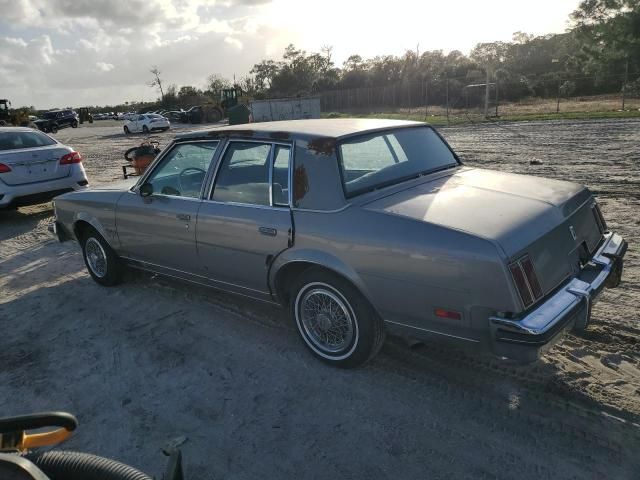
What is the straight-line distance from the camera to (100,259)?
17.4 feet

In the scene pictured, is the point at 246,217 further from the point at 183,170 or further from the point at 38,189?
the point at 38,189

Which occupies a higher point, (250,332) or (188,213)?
(188,213)

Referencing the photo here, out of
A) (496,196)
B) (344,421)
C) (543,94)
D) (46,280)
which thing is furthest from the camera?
(543,94)

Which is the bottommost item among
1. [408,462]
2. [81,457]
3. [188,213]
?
[408,462]

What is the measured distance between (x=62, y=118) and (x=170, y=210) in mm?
47895

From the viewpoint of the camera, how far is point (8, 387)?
3.58m

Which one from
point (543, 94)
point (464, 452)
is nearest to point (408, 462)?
point (464, 452)

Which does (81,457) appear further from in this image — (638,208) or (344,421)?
(638,208)

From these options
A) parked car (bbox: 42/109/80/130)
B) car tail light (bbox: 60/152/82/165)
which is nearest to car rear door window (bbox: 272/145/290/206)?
car tail light (bbox: 60/152/82/165)

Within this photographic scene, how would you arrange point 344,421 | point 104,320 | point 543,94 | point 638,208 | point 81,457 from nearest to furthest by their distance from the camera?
point 81,457 < point 344,421 < point 104,320 < point 638,208 < point 543,94

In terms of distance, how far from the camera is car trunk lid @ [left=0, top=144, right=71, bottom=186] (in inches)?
319

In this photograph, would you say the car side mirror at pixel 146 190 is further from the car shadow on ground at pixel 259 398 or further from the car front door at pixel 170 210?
the car shadow on ground at pixel 259 398

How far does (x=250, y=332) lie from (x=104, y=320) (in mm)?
1496

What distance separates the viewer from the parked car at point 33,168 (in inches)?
318
